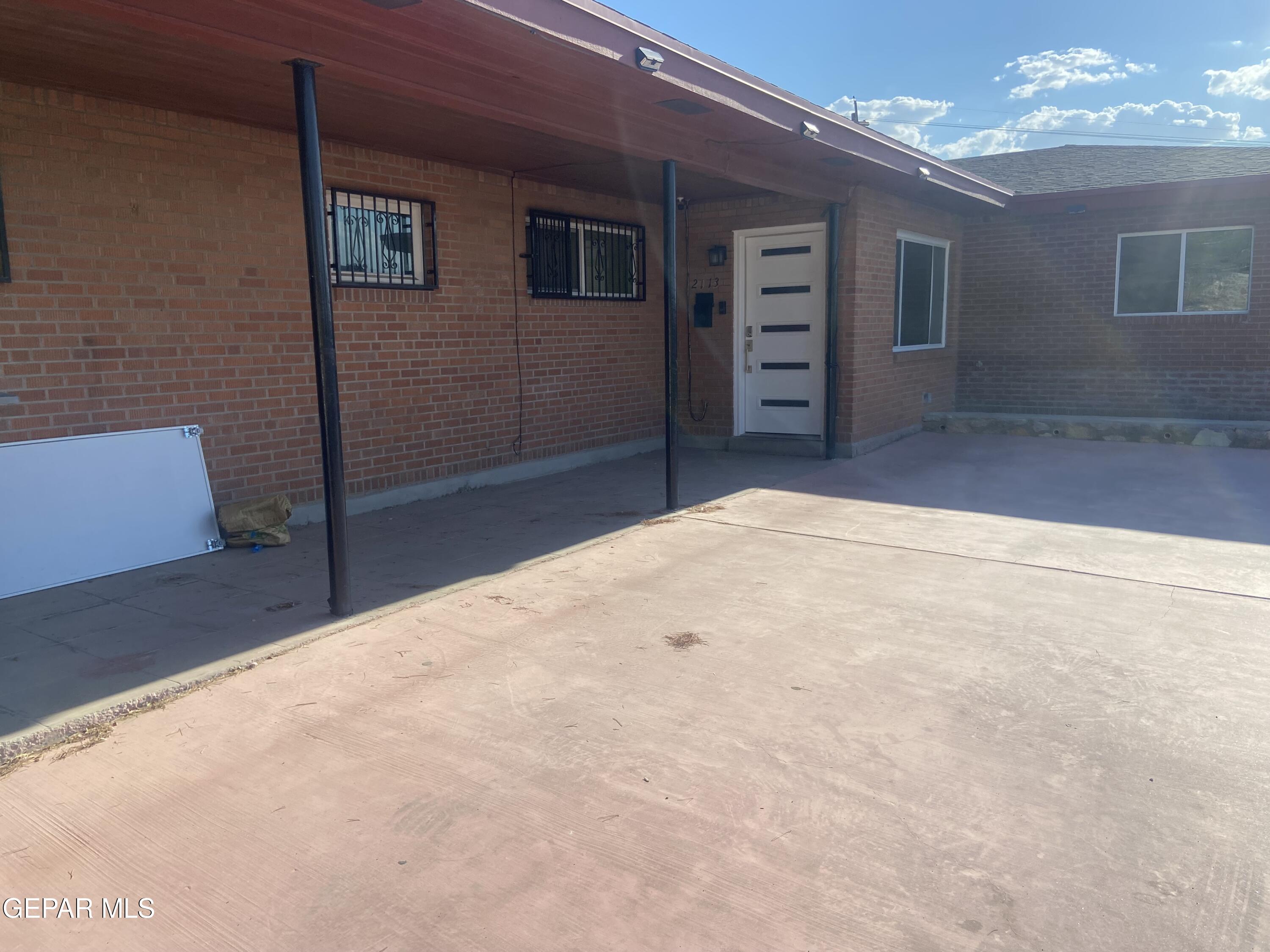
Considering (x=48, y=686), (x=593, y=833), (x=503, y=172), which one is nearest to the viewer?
(x=593, y=833)

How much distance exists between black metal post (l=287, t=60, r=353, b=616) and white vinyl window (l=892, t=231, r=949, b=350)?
7.72m

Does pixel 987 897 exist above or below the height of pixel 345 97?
below

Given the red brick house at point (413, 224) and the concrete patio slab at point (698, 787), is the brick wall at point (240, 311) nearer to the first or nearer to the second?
the red brick house at point (413, 224)

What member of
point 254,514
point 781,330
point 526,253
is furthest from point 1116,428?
point 254,514

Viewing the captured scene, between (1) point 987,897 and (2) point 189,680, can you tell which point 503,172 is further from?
(1) point 987,897

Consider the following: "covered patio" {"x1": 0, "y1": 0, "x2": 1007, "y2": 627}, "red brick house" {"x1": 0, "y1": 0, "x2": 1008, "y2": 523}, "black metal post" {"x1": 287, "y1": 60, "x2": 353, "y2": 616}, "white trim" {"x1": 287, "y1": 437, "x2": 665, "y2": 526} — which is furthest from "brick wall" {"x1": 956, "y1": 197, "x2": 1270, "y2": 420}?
"black metal post" {"x1": 287, "y1": 60, "x2": 353, "y2": 616}

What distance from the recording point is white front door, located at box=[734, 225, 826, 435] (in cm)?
987

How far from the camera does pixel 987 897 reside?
234cm

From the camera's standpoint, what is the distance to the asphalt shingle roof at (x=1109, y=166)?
A: 10812 millimetres

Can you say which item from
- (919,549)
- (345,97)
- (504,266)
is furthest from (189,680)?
(504,266)

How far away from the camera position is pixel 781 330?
33.2ft

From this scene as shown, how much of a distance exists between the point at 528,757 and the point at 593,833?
55 cm

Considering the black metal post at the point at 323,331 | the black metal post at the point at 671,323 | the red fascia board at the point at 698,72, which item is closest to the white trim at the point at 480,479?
the black metal post at the point at 323,331

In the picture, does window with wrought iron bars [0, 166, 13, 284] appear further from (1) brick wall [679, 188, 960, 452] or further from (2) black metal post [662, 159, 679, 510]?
(1) brick wall [679, 188, 960, 452]
